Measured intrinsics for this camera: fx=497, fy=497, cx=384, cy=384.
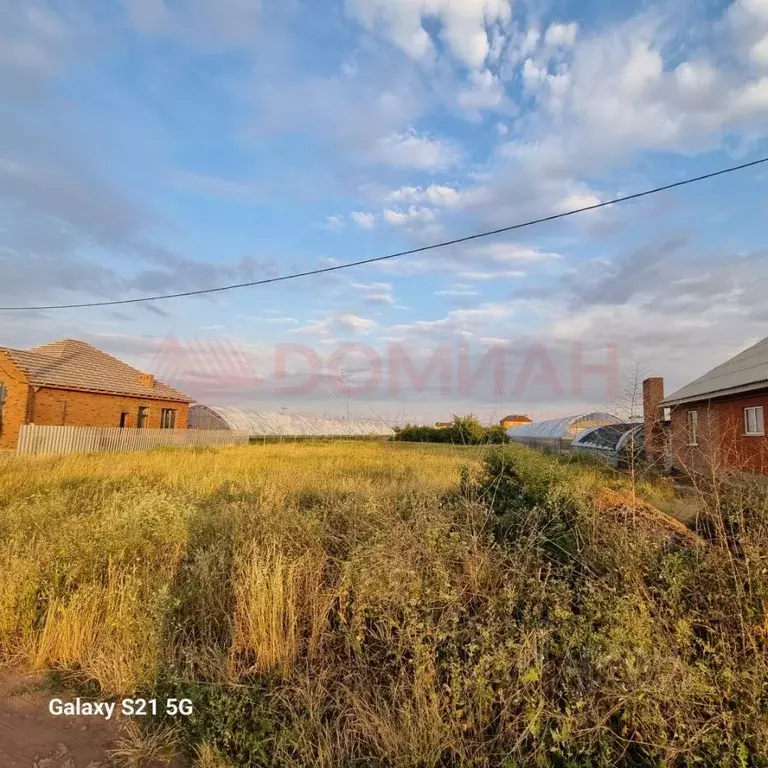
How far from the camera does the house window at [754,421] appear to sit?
42.1 feet

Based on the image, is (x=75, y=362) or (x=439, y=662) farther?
(x=75, y=362)

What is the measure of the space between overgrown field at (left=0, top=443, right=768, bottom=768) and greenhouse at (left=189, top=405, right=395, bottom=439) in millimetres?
23424

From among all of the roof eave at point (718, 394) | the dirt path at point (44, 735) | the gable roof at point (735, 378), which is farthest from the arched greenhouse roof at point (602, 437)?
the dirt path at point (44, 735)

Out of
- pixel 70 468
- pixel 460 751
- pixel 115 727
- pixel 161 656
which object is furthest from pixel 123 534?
pixel 70 468

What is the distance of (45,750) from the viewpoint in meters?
2.56

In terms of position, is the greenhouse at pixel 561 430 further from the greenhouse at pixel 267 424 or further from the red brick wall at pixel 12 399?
the red brick wall at pixel 12 399

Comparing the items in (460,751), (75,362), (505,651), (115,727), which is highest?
(75,362)

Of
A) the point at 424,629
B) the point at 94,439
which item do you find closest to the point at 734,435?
the point at 424,629

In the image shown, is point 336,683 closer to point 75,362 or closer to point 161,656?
point 161,656

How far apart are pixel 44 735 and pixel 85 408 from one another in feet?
77.5

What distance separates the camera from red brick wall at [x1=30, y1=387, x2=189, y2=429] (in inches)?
827

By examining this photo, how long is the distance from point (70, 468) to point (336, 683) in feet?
33.6

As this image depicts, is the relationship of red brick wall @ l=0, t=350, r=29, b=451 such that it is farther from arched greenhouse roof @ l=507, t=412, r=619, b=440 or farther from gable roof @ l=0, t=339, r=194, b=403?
arched greenhouse roof @ l=507, t=412, r=619, b=440

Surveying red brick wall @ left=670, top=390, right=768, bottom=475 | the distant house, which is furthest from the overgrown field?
red brick wall @ left=670, top=390, right=768, bottom=475
